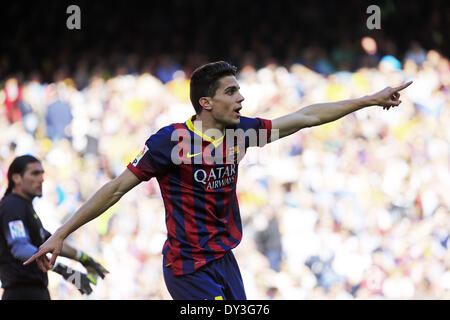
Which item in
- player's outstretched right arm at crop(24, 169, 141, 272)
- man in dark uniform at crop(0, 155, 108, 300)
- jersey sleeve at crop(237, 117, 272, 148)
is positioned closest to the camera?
player's outstretched right arm at crop(24, 169, 141, 272)

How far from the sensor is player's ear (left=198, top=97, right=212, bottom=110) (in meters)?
4.57

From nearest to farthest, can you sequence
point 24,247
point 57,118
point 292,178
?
point 24,247 → point 292,178 → point 57,118

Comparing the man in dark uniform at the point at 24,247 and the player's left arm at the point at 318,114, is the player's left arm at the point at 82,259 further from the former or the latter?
the player's left arm at the point at 318,114

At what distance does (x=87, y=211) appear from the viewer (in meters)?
4.40

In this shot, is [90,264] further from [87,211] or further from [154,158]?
[154,158]

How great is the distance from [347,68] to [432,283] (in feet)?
11.1

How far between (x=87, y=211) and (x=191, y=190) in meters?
0.56

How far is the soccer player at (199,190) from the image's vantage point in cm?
443

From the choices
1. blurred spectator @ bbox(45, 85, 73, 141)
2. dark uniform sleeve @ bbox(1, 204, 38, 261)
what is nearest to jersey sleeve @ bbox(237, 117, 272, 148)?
dark uniform sleeve @ bbox(1, 204, 38, 261)

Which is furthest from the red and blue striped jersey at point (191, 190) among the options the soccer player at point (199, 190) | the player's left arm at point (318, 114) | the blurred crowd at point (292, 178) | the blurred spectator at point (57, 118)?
the blurred spectator at point (57, 118)

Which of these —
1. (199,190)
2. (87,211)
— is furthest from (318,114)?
(87,211)

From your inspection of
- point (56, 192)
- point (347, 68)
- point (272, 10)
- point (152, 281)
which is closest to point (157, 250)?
point (152, 281)

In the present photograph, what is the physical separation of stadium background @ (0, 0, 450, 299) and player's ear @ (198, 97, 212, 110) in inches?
163

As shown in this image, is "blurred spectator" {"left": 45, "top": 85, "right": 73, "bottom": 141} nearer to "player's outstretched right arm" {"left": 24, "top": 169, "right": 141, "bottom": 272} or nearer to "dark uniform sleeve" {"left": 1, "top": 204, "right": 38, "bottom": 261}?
"dark uniform sleeve" {"left": 1, "top": 204, "right": 38, "bottom": 261}
